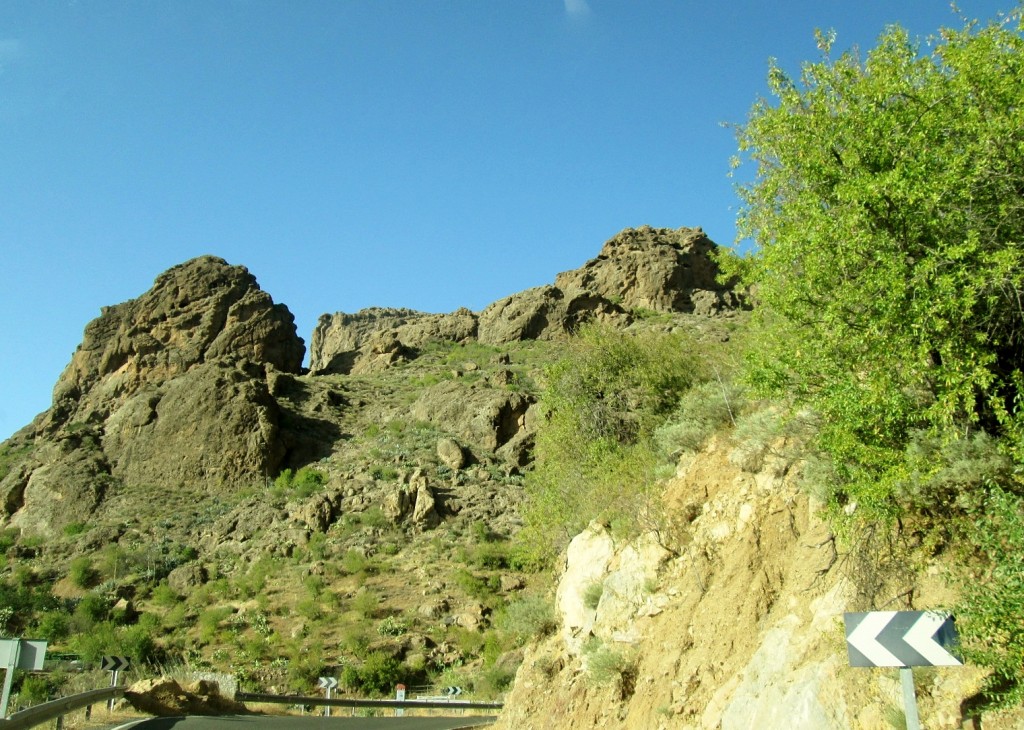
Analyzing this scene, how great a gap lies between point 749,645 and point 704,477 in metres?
4.12

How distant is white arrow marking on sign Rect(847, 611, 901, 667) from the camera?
6.29 m

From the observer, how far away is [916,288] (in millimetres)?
8625

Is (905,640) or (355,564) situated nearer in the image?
(905,640)

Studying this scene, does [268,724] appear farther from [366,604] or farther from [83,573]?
[83,573]

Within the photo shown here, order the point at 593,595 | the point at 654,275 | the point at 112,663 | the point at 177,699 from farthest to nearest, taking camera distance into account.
A: the point at 654,275 → the point at 112,663 → the point at 177,699 → the point at 593,595

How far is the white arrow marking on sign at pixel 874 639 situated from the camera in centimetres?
629

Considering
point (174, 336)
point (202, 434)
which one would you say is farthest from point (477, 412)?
point (174, 336)

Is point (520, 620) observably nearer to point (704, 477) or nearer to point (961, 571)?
point (704, 477)

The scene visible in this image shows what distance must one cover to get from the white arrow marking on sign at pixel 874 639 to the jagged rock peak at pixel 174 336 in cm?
6964

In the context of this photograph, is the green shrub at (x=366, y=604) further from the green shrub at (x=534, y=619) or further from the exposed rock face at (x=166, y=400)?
the exposed rock face at (x=166, y=400)

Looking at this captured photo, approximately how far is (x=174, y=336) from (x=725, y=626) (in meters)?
70.0

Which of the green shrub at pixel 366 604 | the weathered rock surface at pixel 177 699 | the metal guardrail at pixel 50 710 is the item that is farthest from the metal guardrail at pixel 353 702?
the green shrub at pixel 366 604

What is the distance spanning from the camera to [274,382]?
69188 mm

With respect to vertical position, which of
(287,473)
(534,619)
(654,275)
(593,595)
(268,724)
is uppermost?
(654,275)
